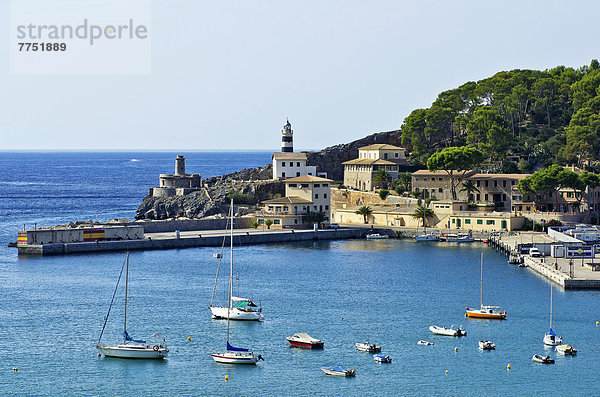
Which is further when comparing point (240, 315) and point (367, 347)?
point (240, 315)

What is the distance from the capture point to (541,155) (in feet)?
426

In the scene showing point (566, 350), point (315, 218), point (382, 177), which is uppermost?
point (382, 177)

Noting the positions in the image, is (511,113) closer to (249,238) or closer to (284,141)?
(284,141)

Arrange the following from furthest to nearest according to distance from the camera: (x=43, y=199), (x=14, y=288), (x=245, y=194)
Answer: (x=43, y=199), (x=245, y=194), (x=14, y=288)

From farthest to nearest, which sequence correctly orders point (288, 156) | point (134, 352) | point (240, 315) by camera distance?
point (288, 156) < point (240, 315) < point (134, 352)

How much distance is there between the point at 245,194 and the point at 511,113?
39174 mm

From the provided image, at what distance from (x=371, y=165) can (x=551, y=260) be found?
151 feet

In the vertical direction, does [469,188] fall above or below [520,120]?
below

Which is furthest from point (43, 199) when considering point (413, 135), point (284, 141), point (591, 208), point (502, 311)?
point (502, 311)

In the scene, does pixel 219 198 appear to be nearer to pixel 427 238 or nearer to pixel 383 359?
pixel 427 238

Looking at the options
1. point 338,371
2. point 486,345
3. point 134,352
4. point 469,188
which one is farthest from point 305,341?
point 469,188

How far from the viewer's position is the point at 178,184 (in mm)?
136125

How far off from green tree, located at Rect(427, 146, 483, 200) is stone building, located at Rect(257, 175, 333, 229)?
1359 cm

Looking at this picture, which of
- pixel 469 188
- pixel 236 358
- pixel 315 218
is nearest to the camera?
pixel 236 358
